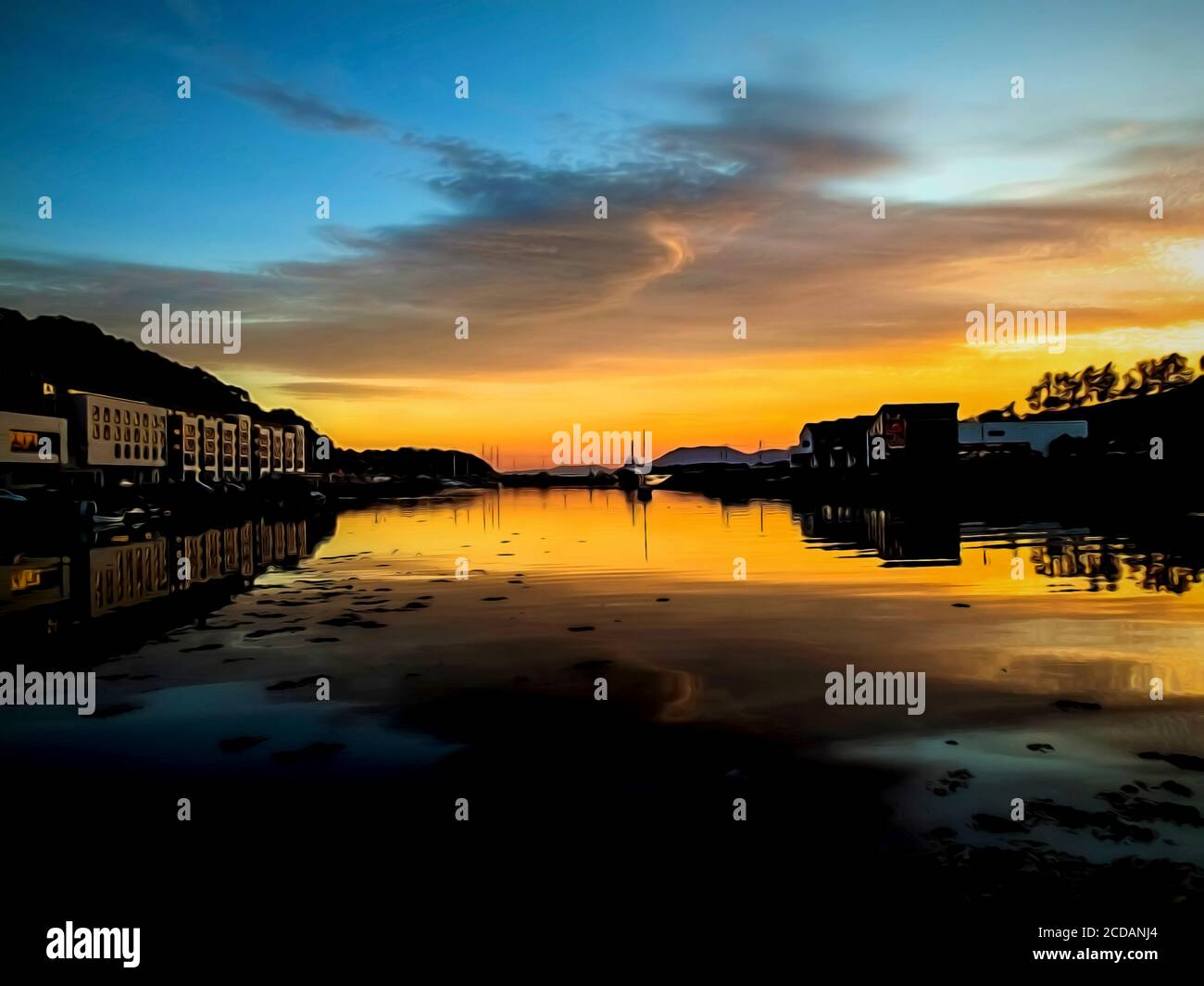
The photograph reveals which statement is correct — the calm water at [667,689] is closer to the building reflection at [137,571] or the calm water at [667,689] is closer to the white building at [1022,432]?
the building reflection at [137,571]

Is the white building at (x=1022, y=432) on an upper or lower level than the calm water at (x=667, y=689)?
upper

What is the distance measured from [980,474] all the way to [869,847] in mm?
124172

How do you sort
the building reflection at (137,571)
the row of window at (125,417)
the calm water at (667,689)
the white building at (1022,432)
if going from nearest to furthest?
the calm water at (667,689)
the building reflection at (137,571)
the row of window at (125,417)
the white building at (1022,432)

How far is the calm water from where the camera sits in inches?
402

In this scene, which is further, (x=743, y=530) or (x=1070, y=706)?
(x=743, y=530)

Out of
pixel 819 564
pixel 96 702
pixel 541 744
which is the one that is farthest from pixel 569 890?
pixel 819 564

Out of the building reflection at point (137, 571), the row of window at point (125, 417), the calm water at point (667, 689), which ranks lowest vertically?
the calm water at point (667, 689)

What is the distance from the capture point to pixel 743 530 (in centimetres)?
6022

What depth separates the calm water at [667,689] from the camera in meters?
10.2

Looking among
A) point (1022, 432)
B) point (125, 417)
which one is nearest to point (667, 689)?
point (125, 417)

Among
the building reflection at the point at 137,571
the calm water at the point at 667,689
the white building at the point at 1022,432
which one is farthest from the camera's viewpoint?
the white building at the point at 1022,432

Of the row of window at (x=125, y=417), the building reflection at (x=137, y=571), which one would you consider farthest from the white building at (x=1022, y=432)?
the row of window at (x=125, y=417)

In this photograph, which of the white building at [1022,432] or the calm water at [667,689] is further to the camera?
the white building at [1022,432]
